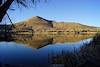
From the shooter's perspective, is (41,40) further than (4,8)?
Yes

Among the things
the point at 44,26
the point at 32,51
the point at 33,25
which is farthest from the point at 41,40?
the point at 44,26

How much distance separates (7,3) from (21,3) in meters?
1.00

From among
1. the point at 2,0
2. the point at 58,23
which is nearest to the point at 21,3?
the point at 2,0

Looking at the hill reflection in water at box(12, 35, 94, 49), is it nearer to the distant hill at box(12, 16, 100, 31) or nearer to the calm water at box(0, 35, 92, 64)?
the calm water at box(0, 35, 92, 64)

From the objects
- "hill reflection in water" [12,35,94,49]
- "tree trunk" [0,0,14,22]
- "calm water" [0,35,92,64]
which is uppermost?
"tree trunk" [0,0,14,22]

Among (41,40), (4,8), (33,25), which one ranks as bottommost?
(41,40)

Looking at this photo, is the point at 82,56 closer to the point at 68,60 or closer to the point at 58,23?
the point at 68,60

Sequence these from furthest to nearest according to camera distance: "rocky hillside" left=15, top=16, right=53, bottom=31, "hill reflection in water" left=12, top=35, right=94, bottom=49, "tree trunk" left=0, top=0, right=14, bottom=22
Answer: "rocky hillside" left=15, top=16, right=53, bottom=31
"hill reflection in water" left=12, top=35, right=94, bottom=49
"tree trunk" left=0, top=0, right=14, bottom=22

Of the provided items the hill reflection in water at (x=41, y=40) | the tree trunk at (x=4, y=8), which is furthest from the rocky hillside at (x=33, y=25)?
the tree trunk at (x=4, y=8)

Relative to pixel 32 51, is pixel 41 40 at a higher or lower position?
lower

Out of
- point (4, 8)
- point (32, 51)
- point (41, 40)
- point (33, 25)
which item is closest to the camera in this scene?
point (4, 8)

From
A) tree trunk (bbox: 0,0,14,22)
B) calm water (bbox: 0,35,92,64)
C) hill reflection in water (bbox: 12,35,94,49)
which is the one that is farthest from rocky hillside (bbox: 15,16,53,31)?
tree trunk (bbox: 0,0,14,22)

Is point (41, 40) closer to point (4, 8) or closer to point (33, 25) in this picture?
point (4, 8)

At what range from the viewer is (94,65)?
14.0 metres
